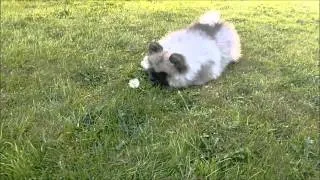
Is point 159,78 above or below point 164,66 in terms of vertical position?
below

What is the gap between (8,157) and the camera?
13.3ft

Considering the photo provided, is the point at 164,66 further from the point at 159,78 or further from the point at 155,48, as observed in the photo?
the point at 155,48

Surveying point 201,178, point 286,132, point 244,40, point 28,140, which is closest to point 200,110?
point 286,132

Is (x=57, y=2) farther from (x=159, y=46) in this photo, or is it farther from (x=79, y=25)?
(x=159, y=46)

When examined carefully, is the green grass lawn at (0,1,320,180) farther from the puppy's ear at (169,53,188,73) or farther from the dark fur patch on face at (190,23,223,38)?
the dark fur patch on face at (190,23,223,38)

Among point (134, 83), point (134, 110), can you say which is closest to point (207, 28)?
point (134, 83)

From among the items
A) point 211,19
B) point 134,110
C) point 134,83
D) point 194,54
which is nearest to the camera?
point 134,110

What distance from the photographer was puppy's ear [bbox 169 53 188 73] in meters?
5.79

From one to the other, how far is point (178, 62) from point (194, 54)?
1.34 ft

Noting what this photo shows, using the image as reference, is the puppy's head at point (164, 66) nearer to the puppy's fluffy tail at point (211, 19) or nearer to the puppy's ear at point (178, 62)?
the puppy's ear at point (178, 62)

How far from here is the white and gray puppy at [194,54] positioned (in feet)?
19.1

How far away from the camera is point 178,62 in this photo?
5820mm

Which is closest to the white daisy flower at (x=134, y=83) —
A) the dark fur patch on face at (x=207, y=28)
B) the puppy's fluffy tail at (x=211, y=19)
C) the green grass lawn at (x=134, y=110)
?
the green grass lawn at (x=134, y=110)

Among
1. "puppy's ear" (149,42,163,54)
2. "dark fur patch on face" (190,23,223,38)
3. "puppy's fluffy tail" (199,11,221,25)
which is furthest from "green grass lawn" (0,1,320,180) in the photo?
"puppy's fluffy tail" (199,11,221,25)
